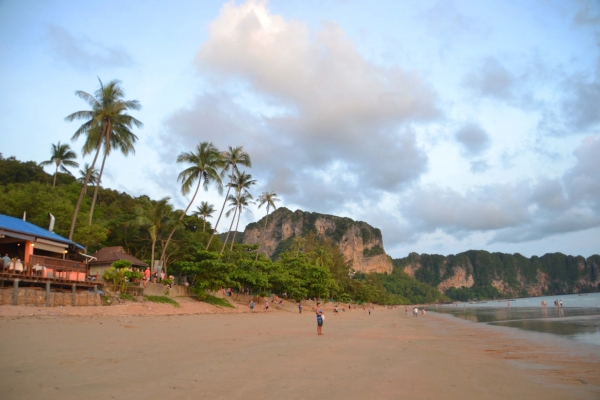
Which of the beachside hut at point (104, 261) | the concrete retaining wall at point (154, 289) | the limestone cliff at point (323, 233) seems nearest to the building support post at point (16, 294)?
the concrete retaining wall at point (154, 289)

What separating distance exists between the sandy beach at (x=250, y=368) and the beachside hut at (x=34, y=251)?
3513mm

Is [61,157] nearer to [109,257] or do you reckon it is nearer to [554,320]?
[109,257]

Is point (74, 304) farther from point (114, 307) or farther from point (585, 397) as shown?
point (585, 397)

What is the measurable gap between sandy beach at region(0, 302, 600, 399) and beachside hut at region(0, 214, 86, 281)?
3513mm

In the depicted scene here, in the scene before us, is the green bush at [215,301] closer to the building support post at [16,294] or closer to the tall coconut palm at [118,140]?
the tall coconut palm at [118,140]

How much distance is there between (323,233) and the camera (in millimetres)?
182375

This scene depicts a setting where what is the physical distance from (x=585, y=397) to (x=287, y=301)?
40.6 m

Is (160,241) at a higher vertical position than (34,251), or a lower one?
higher

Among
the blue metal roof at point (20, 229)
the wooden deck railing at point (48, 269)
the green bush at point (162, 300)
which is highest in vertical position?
the blue metal roof at point (20, 229)

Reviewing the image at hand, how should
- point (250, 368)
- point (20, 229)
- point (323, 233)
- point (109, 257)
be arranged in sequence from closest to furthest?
point (250, 368) → point (20, 229) → point (109, 257) → point (323, 233)

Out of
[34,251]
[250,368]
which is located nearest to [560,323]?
[250,368]

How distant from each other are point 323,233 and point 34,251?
163576 millimetres

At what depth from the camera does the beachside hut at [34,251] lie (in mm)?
16828

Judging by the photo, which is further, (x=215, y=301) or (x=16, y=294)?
(x=215, y=301)
